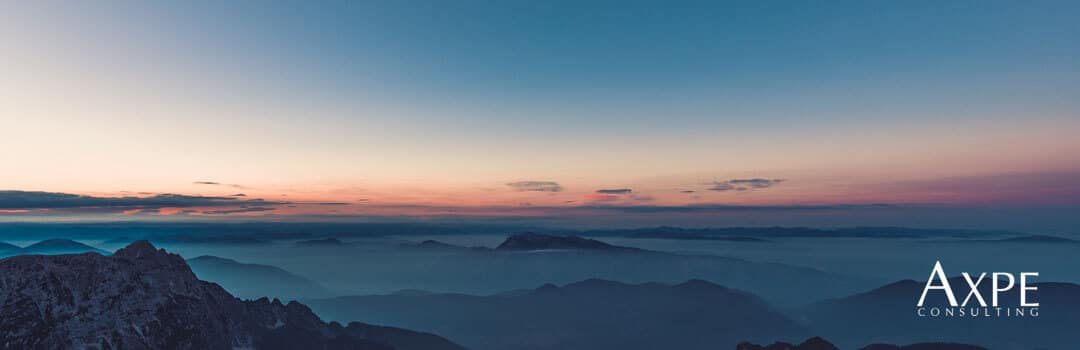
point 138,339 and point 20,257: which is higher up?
point 20,257

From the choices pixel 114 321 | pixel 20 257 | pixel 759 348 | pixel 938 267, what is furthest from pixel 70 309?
pixel 938 267

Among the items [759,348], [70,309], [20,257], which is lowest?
[759,348]

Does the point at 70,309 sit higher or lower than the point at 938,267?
lower

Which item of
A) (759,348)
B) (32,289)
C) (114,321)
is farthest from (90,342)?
(759,348)

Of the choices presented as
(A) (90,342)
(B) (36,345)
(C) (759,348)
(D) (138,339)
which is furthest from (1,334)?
(C) (759,348)

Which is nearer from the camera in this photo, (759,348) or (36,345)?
(36,345)

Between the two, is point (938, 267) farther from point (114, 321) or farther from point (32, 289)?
point (32, 289)

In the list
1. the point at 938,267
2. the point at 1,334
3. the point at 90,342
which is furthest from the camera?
the point at 90,342

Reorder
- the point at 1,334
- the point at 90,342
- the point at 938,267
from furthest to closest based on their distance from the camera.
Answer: the point at 90,342, the point at 1,334, the point at 938,267

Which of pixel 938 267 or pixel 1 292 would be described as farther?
pixel 1 292

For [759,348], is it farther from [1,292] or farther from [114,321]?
[1,292]
